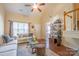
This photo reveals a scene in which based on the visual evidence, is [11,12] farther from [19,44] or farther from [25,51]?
[25,51]

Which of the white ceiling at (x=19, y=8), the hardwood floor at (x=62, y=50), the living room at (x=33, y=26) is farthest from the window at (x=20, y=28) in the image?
the hardwood floor at (x=62, y=50)

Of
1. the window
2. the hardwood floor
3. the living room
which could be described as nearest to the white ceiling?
the living room

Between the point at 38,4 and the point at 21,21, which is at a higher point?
the point at 38,4

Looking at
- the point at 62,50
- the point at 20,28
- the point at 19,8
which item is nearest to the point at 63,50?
the point at 62,50

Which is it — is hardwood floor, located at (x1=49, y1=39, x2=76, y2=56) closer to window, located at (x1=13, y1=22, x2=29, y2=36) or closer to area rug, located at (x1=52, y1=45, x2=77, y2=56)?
area rug, located at (x1=52, y1=45, x2=77, y2=56)

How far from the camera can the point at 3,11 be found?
1811 mm

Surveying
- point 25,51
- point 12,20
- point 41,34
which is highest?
point 12,20

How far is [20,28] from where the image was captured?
1.85m

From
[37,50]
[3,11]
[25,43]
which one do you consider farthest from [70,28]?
[3,11]

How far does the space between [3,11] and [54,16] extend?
2.79 feet

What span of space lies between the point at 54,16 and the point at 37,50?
0.64 meters

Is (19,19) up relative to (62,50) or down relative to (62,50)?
up

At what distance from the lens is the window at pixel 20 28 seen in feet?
5.95

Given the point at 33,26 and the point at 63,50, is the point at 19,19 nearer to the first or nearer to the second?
the point at 33,26
